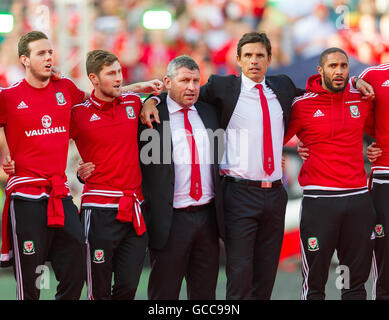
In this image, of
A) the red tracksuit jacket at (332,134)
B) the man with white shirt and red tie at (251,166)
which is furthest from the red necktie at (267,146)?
the red tracksuit jacket at (332,134)

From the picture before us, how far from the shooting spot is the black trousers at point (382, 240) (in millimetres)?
5297

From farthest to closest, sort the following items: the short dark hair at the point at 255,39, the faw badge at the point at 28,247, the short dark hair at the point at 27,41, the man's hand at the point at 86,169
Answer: the short dark hair at the point at 255,39, the man's hand at the point at 86,169, the short dark hair at the point at 27,41, the faw badge at the point at 28,247

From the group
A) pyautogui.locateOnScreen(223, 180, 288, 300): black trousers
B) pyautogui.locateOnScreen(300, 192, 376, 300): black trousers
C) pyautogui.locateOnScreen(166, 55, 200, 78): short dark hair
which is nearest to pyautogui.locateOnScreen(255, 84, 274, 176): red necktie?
pyautogui.locateOnScreen(223, 180, 288, 300): black trousers

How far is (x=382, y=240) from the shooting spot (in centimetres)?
531

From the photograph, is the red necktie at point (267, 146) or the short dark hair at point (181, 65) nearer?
the short dark hair at point (181, 65)

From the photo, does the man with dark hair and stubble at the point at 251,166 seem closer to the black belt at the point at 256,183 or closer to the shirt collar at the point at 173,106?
the black belt at the point at 256,183

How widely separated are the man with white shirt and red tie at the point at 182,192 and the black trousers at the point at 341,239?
695 mm

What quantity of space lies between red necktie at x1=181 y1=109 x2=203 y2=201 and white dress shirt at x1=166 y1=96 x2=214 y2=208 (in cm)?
2

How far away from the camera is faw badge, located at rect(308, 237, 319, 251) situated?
17.0 feet

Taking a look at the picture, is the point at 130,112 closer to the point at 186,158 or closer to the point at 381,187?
the point at 186,158

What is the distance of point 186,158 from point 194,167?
8 cm

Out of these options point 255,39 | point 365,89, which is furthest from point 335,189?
point 255,39
